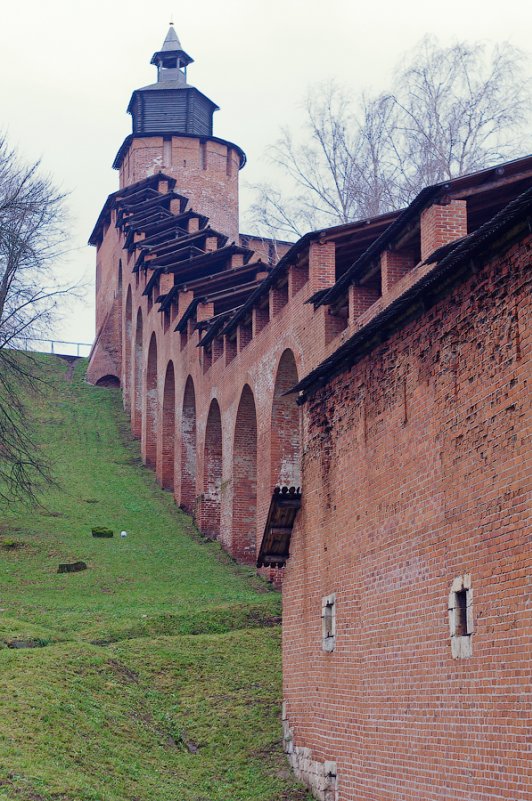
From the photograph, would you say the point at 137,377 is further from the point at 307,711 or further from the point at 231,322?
the point at 307,711

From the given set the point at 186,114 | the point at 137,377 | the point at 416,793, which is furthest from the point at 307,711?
the point at 186,114

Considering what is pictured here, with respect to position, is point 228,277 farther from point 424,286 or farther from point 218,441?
point 424,286

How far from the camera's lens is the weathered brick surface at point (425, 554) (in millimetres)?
8727

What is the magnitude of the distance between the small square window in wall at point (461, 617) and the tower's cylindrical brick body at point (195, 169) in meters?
37.4

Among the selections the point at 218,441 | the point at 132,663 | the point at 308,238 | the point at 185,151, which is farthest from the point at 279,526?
the point at 185,151

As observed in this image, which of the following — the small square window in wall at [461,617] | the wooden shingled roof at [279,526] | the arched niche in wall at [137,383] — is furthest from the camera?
the arched niche in wall at [137,383]

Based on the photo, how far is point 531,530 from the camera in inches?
329

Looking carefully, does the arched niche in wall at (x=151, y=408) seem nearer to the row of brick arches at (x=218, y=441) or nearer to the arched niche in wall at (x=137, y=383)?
the row of brick arches at (x=218, y=441)

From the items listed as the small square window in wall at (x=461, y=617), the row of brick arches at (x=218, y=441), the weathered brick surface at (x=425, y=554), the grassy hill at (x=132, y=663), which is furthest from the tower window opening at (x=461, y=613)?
the row of brick arches at (x=218, y=441)

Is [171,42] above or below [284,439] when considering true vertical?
above

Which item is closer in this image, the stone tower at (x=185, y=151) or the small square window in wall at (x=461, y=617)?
the small square window in wall at (x=461, y=617)

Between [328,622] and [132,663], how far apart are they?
4.64 meters

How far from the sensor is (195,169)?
1847 inches

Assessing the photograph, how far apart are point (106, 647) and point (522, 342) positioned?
10.6m
